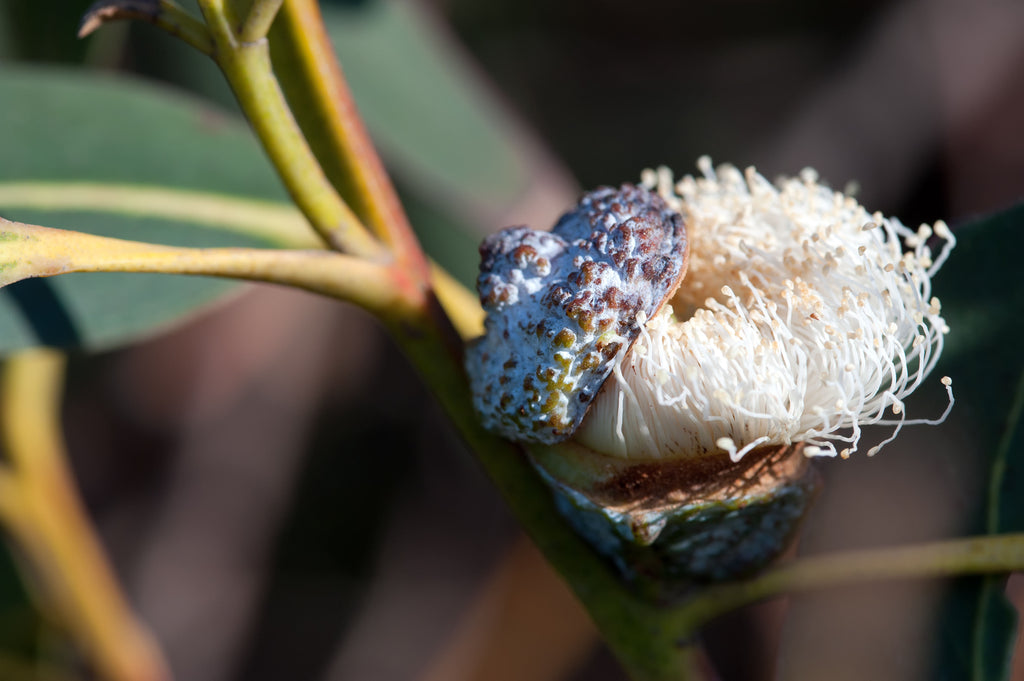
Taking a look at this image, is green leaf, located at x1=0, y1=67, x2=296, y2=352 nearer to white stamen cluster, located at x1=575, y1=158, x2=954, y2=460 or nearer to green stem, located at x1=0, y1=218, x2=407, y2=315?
green stem, located at x1=0, y1=218, x2=407, y2=315

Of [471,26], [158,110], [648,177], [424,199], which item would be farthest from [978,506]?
[471,26]

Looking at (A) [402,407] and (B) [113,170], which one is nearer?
(B) [113,170]

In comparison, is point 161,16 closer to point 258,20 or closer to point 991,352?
point 258,20

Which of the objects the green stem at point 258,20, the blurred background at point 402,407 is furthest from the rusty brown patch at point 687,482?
the blurred background at point 402,407

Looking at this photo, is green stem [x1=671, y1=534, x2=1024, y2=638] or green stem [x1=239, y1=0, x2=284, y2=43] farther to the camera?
green stem [x1=671, y1=534, x2=1024, y2=638]

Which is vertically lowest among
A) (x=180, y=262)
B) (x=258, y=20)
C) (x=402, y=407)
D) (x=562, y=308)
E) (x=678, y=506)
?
(x=402, y=407)

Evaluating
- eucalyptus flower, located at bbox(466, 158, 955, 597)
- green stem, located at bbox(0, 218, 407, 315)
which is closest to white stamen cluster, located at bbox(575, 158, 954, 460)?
eucalyptus flower, located at bbox(466, 158, 955, 597)

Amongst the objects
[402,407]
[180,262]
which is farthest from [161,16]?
[402,407]

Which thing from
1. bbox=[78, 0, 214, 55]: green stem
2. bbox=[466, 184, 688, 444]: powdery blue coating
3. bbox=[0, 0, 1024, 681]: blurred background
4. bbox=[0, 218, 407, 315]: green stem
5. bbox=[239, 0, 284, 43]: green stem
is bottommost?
bbox=[0, 0, 1024, 681]: blurred background
